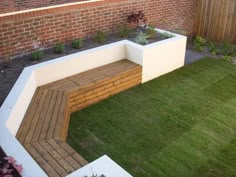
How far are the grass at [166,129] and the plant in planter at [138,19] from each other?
1.56 metres

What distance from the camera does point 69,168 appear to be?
3006 millimetres

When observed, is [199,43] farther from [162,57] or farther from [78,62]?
[78,62]

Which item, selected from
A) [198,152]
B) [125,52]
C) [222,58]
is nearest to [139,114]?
[198,152]

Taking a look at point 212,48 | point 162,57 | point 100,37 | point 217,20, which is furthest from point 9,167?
point 217,20

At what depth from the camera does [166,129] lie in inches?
169

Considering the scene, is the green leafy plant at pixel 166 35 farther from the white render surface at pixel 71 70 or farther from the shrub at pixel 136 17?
the shrub at pixel 136 17

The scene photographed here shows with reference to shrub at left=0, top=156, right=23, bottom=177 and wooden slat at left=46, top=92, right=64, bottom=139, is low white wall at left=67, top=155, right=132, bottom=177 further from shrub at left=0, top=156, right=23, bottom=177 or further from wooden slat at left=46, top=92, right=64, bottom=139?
wooden slat at left=46, top=92, right=64, bottom=139

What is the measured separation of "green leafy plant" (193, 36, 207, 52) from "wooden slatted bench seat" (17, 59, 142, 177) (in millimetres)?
2771

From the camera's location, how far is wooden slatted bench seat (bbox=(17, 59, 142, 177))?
3164 millimetres

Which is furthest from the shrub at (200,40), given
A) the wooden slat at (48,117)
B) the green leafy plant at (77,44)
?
the wooden slat at (48,117)

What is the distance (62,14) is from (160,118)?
8.93 feet

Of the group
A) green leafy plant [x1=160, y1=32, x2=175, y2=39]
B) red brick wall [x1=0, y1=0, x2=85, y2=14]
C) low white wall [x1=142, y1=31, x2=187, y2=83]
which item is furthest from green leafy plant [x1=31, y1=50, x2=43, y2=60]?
red brick wall [x1=0, y1=0, x2=85, y2=14]

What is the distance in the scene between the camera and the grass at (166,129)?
143 inches

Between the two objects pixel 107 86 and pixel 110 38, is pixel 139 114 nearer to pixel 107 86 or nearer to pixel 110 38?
pixel 107 86
